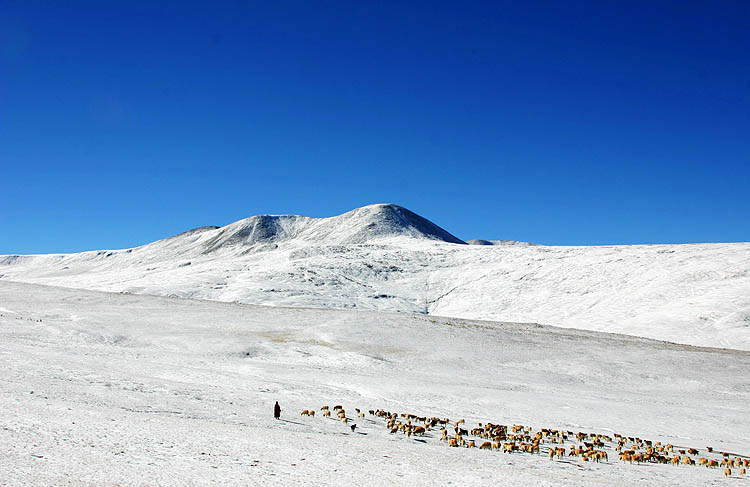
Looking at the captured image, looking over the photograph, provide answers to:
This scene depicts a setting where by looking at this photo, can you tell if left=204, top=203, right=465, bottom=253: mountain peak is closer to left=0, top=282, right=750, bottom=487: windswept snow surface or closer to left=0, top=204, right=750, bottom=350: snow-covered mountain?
left=0, top=204, right=750, bottom=350: snow-covered mountain

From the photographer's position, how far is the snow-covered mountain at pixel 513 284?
43000mm

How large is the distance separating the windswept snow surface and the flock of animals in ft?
1.25

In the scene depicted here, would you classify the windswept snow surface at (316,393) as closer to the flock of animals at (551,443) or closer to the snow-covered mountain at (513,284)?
the flock of animals at (551,443)

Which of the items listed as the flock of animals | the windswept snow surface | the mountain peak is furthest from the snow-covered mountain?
the flock of animals

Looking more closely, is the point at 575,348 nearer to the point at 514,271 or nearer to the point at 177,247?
the point at 514,271

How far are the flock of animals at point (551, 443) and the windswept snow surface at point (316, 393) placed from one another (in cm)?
38

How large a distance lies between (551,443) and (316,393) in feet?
27.6

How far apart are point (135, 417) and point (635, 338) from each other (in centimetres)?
3397

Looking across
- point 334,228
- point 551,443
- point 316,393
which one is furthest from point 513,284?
point 334,228

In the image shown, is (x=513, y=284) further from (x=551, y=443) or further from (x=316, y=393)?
(x=551, y=443)

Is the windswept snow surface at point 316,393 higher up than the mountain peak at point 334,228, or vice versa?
the mountain peak at point 334,228

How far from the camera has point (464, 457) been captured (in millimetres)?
12148

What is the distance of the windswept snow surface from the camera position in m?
10.3

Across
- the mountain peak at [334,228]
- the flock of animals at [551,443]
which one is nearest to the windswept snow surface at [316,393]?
the flock of animals at [551,443]
